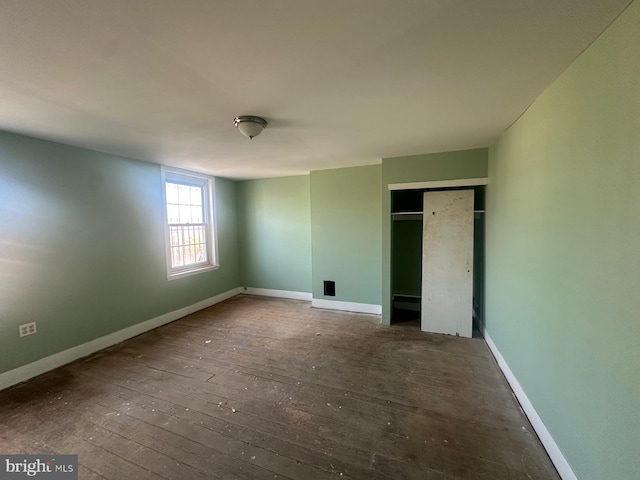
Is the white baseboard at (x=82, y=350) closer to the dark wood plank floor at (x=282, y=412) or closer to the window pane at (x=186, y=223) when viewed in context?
the dark wood plank floor at (x=282, y=412)

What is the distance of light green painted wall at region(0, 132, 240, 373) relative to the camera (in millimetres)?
2488

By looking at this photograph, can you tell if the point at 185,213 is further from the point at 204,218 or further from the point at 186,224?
the point at 204,218

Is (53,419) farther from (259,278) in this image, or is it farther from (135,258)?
(259,278)

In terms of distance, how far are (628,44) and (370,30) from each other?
3.55ft

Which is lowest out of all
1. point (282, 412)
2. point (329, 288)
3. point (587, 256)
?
point (282, 412)

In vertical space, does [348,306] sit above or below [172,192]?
below

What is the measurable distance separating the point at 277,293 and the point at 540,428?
4.27 metres

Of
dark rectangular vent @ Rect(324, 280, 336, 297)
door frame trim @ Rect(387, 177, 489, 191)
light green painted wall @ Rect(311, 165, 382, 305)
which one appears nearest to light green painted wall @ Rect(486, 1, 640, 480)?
door frame trim @ Rect(387, 177, 489, 191)

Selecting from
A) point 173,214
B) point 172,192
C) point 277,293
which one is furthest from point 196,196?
point 277,293

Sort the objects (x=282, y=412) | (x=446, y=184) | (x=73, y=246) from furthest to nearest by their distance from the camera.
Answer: (x=446, y=184) < (x=73, y=246) < (x=282, y=412)

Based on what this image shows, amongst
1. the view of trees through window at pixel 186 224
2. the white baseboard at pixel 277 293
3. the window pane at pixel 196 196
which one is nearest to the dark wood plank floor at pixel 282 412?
the view of trees through window at pixel 186 224

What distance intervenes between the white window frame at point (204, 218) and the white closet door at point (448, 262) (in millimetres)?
3772

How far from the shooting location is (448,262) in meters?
3.40

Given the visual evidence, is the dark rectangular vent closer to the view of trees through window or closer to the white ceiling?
the view of trees through window
